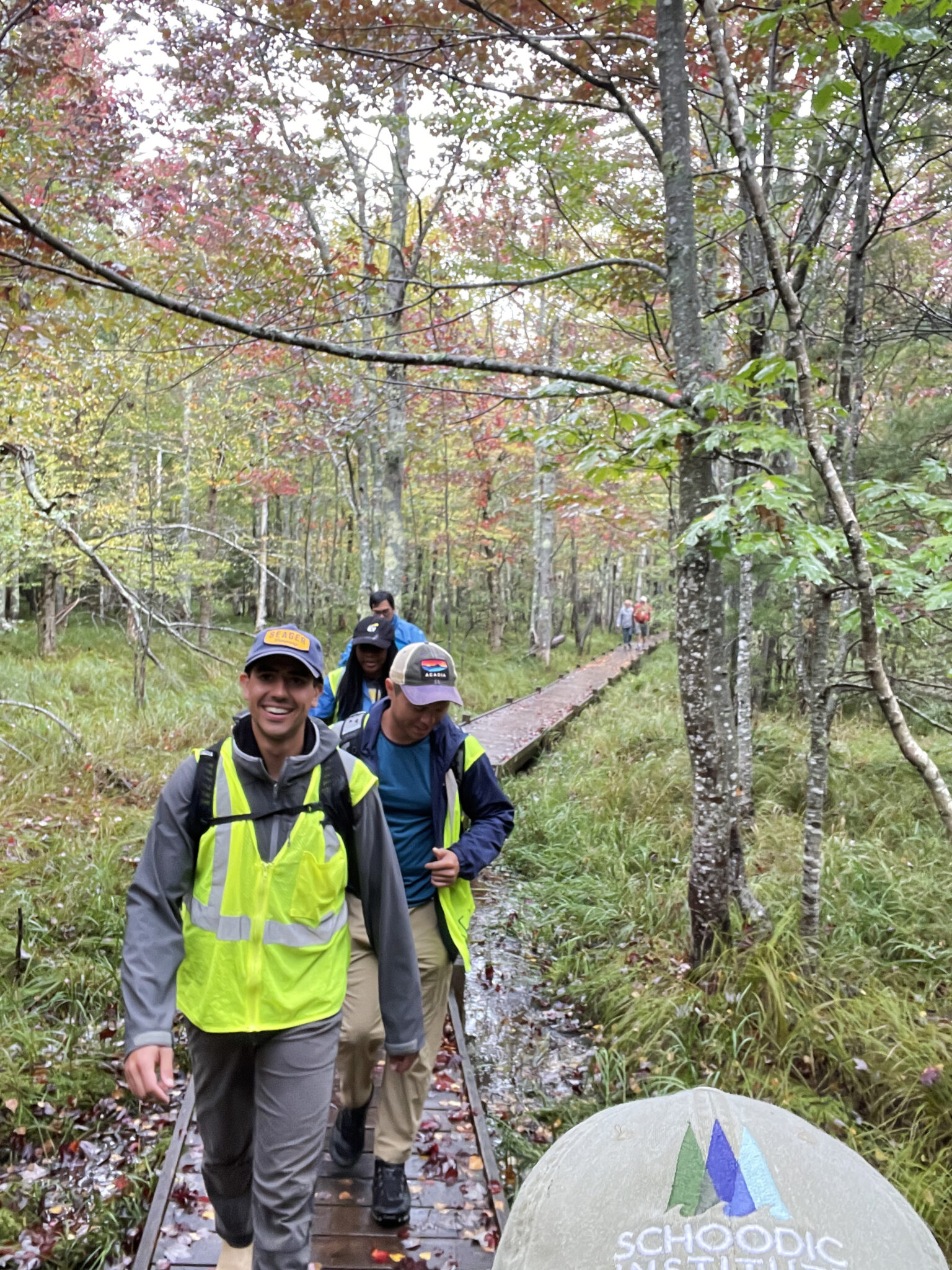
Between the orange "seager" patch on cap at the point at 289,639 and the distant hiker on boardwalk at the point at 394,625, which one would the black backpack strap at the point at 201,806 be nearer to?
the orange "seager" patch on cap at the point at 289,639

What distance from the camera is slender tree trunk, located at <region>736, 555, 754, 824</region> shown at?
7.30 m

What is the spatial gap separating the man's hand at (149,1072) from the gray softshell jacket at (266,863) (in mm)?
Answer: 21

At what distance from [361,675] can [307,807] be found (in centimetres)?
258

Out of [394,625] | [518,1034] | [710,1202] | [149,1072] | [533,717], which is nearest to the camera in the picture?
[710,1202]

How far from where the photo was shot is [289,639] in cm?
245

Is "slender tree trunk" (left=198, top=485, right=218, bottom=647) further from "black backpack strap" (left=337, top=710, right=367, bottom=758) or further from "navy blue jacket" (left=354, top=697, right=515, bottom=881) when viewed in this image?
"navy blue jacket" (left=354, top=697, right=515, bottom=881)

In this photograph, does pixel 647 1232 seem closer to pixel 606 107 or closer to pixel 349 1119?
pixel 349 1119

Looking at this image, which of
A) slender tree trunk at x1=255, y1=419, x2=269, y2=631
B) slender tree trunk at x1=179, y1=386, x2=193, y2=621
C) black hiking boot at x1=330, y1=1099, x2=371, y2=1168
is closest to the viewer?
black hiking boot at x1=330, y1=1099, x2=371, y2=1168

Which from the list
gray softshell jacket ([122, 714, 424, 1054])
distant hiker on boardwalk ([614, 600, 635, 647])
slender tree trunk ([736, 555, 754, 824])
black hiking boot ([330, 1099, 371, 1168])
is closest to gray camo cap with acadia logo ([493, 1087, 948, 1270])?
gray softshell jacket ([122, 714, 424, 1054])

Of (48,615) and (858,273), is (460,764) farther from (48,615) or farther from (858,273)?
(48,615)

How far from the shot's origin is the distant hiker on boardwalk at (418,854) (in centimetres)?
315

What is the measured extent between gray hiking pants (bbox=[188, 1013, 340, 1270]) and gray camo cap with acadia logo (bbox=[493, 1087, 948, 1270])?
1.26 metres

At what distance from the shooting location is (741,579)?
24.3 ft

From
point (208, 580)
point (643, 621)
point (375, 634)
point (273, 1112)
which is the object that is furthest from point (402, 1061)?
point (643, 621)
